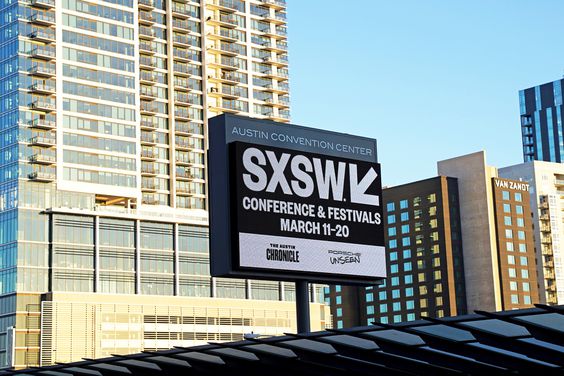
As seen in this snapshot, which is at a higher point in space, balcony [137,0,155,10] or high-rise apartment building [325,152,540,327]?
balcony [137,0,155,10]

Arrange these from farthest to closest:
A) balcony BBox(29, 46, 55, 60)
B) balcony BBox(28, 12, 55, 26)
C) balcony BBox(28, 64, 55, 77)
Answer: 1. balcony BBox(28, 12, 55, 26)
2. balcony BBox(29, 46, 55, 60)
3. balcony BBox(28, 64, 55, 77)

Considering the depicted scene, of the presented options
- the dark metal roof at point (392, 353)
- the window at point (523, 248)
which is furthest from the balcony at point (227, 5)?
the dark metal roof at point (392, 353)

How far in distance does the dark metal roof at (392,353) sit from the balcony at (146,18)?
384ft

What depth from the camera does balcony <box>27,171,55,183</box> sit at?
134 m

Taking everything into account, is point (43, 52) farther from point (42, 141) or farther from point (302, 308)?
point (302, 308)

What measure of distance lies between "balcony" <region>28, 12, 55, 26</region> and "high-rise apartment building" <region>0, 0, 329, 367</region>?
0.60 feet

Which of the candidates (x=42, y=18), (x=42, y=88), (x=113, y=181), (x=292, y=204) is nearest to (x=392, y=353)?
(x=292, y=204)

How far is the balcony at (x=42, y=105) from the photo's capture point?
444ft

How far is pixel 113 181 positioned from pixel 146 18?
26.0 metres

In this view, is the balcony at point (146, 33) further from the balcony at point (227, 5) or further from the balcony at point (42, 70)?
the balcony at point (42, 70)

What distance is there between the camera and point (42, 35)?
137 meters

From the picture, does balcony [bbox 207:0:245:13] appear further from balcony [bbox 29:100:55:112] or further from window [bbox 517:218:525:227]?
window [bbox 517:218:525:227]

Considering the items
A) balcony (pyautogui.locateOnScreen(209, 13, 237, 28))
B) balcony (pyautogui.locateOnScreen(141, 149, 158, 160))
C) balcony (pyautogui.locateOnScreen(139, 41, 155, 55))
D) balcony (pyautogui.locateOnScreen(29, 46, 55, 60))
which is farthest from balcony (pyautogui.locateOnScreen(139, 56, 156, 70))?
balcony (pyautogui.locateOnScreen(29, 46, 55, 60))

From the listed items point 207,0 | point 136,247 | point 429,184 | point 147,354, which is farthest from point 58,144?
point 147,354
